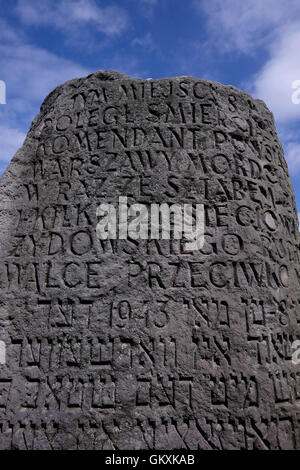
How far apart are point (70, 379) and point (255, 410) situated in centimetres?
130

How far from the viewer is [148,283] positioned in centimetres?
287

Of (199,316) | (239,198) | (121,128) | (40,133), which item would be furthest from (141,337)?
(40,133)

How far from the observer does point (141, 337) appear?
9.03 ft

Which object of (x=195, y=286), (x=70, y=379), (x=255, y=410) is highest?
(x=195, y=286)

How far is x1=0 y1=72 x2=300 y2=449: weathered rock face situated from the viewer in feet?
8.59

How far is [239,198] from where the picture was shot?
3.15m

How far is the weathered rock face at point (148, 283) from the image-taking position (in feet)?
8.59
